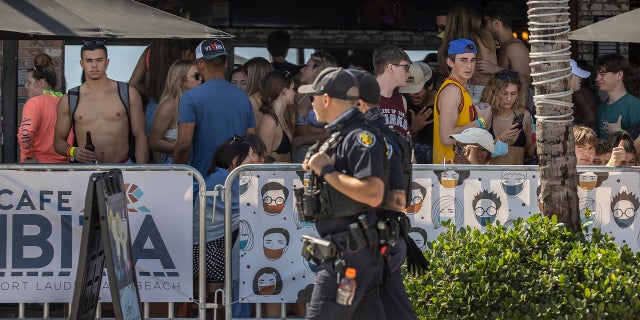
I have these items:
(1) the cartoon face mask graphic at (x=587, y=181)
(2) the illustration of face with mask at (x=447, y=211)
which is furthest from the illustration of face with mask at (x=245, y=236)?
(1) the cartoon face mask graphic at (x=587, y=181)

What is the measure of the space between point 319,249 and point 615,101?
479 centimetres

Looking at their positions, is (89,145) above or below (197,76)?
below

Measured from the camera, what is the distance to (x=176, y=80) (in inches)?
360

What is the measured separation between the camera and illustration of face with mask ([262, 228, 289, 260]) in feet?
24.9

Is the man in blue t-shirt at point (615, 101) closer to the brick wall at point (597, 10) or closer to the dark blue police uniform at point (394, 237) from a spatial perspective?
the brick wall at point (597, 10)

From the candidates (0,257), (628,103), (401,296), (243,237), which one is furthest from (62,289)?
(628,103)

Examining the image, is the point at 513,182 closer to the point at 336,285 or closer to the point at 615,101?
the point at 336,285

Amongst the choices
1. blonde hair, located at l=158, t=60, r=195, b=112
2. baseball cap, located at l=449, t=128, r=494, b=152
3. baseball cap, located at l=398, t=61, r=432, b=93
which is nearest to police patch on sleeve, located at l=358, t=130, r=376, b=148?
baseball cap, located at l=449, t=128, r=494, b=152

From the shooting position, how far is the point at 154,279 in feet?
25.4

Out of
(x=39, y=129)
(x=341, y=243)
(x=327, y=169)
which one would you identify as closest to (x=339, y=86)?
(x=327, y=169)

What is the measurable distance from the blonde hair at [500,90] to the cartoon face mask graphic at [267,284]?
238 cm

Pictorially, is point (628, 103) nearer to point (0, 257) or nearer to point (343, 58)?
point (343, 58)

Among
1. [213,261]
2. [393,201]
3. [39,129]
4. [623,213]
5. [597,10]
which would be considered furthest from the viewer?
[597,10]

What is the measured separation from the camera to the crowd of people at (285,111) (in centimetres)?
830
